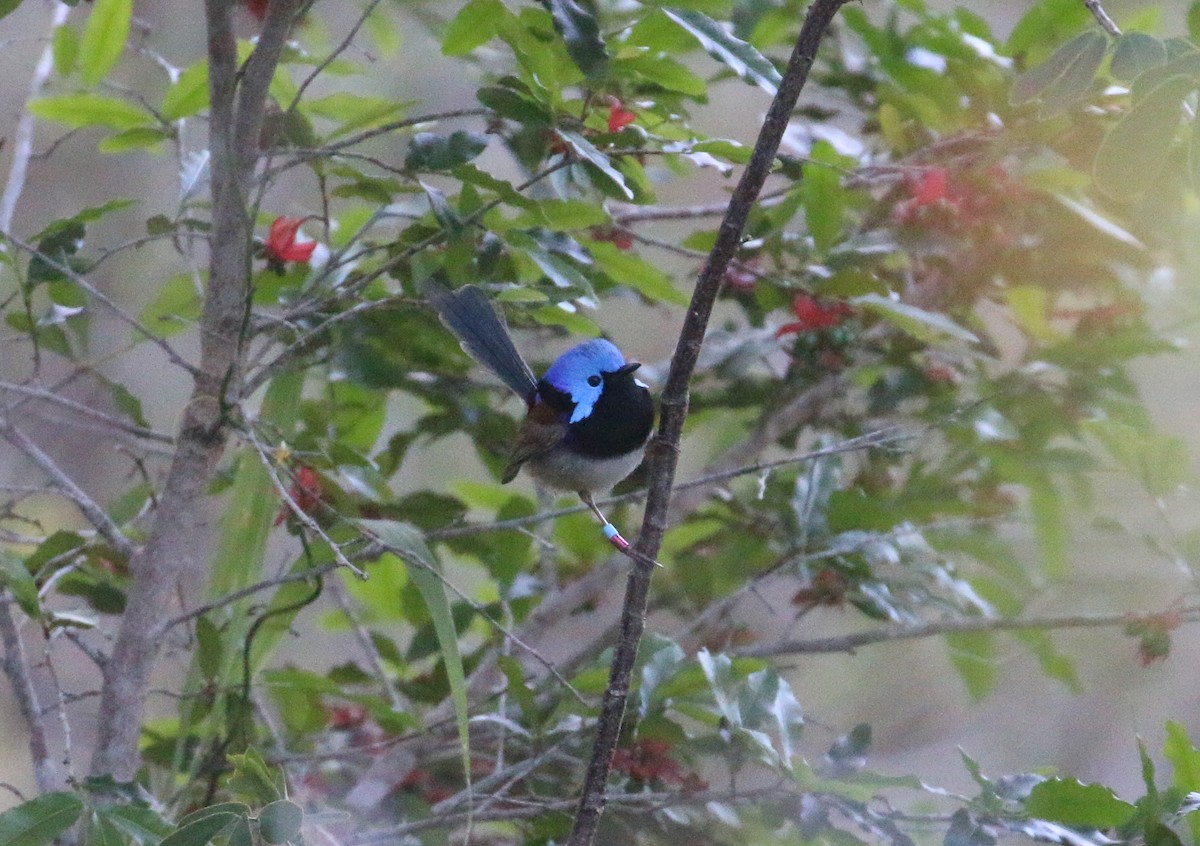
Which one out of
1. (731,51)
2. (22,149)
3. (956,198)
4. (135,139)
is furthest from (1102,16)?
(22,149)

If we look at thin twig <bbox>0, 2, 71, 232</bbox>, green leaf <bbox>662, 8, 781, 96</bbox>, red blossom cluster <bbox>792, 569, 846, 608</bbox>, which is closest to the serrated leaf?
thin twig <bbox>0, 2, 71, 232</bbox>

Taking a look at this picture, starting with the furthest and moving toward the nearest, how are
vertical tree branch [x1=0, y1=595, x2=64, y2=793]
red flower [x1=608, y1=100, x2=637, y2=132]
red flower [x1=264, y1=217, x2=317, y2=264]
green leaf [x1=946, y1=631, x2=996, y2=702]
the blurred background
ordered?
the blurred background
green leaf [x1=946, y1=631, x2=996, y2=702]
red flower [x1=264, y1=217, x2=317, y2=264]
red flower [x1=608, y1=100, x2=637, y2=132]
vertical tree branch [x1=0, y1=595, x2=64, y2=793]

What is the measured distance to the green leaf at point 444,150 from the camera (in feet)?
5.53

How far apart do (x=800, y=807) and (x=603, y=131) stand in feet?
3.31

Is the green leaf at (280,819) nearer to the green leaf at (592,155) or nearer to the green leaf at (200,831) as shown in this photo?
the green leaf at (200,831)

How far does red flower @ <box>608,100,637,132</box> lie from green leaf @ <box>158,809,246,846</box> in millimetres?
1103

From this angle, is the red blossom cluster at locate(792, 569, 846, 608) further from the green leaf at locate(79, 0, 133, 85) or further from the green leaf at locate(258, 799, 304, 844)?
the green leaf at locate(79, 0, 133, 85)

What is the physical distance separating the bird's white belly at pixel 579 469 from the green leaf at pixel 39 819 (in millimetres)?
954

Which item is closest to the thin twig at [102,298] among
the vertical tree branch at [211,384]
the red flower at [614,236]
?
the vertical tree branch at [211,384]

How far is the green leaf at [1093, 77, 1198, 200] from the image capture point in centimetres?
133

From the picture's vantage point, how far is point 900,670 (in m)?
4.25

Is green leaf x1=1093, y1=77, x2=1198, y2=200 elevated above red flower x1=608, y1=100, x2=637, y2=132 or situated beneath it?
elevated above

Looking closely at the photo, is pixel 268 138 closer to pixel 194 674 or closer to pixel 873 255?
pixel 194 674

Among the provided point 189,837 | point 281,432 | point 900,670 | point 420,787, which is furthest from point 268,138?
point 900,670
